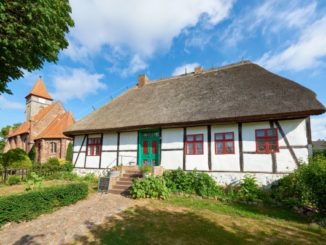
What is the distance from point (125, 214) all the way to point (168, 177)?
382 cm

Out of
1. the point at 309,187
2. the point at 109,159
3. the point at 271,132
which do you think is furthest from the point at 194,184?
the point at 109,159

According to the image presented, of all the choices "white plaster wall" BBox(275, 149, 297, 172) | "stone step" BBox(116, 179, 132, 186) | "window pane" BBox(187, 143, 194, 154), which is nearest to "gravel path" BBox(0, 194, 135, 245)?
"stone step" BBox(116, 179, 132, 186)

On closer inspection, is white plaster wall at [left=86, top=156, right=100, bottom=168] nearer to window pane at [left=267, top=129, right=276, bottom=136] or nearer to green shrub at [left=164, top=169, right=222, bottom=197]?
green shrub at [left=164, top=169, right=222, bottom=197]

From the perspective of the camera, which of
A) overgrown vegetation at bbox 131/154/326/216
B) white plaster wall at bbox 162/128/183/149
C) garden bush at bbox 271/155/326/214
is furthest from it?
white plaster wall at bbox 162/128/183/149

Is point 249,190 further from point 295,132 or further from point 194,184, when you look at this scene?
point 295,132

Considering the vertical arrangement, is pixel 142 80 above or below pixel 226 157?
above

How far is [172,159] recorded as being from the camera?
40.8ft

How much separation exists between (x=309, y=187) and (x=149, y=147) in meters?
8.39

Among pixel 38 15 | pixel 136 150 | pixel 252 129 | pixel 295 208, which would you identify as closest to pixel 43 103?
pixel 136 150

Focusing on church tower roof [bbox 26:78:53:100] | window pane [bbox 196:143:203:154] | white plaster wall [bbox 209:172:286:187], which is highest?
church tower roof [bbox 26:78:53:100]

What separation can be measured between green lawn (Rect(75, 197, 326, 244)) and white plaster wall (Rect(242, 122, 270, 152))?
9.69 feet

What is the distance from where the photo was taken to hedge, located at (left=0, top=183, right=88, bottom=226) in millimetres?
6895

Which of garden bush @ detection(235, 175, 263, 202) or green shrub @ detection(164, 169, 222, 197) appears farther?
green shrub @ detection(164, 169, 222, 197)

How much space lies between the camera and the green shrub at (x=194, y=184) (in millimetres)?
10094
